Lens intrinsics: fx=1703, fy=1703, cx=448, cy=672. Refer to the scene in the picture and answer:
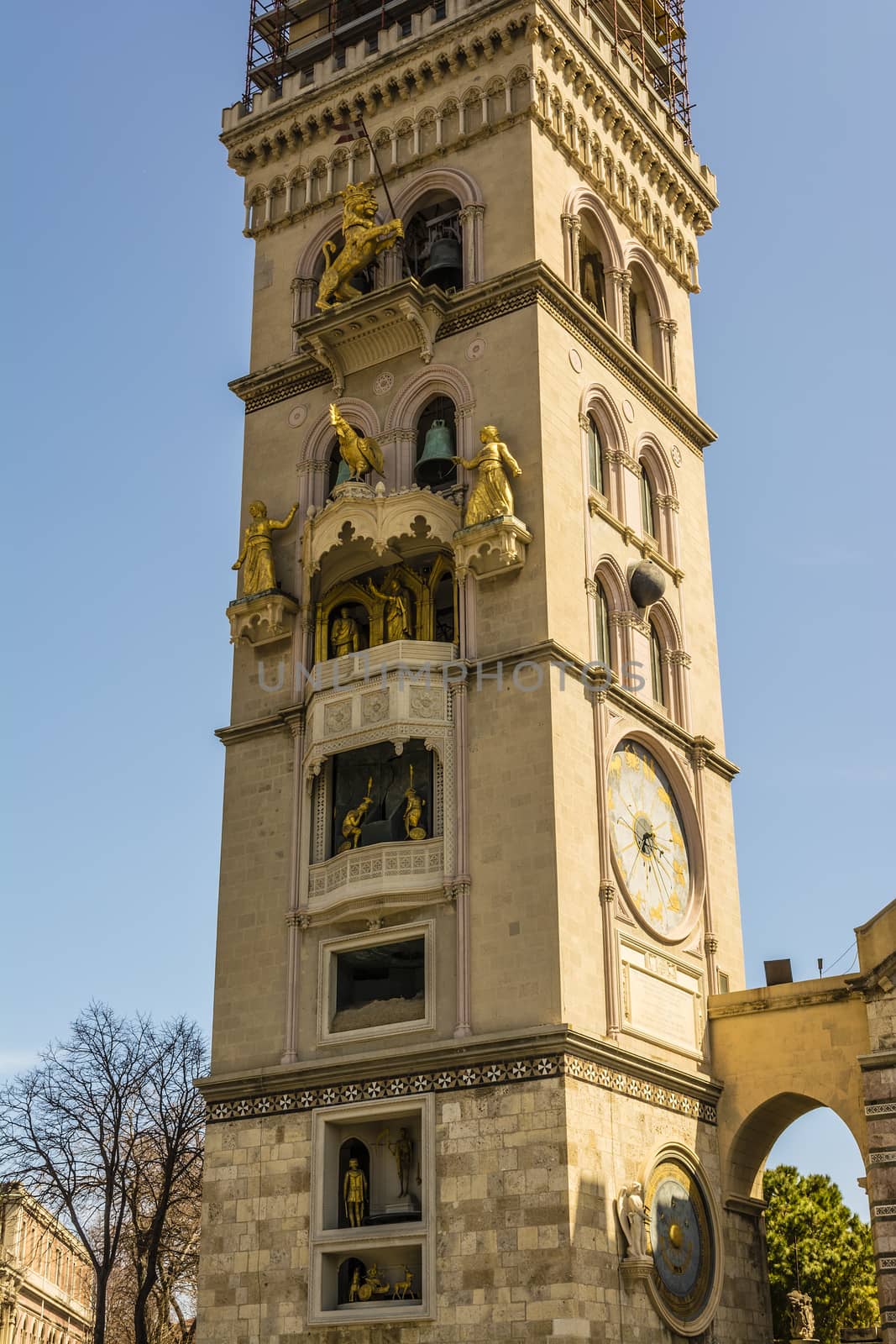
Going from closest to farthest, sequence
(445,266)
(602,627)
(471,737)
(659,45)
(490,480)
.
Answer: (471,737) → (490,480) → (602,627) → (445,266) → (659,45)

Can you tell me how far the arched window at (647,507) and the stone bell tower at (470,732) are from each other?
16 cm

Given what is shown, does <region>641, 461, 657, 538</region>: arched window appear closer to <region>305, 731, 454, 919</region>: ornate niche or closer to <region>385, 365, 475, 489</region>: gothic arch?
<region>385, 365, 475, 489</region>: gothic arch

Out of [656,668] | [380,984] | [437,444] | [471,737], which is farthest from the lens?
[656,668]

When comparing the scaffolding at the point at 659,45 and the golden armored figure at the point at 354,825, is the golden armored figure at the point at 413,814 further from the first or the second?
the scaffolding at the point at 659,45

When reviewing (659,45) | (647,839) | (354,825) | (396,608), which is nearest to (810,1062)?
(647,839)

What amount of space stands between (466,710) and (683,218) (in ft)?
51.9

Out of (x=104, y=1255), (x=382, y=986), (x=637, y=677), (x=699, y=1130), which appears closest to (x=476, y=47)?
(x=637, y=677)

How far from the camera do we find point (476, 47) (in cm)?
3403

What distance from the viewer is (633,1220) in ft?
83.4

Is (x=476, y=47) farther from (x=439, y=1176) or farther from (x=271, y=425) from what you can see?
(x=439, y=1176)

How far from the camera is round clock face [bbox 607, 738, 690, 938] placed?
94.9 feet

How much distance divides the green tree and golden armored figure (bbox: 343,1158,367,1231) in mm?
18016

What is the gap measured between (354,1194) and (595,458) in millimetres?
14154

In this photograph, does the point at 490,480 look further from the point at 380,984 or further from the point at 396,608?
the point at 380,984
